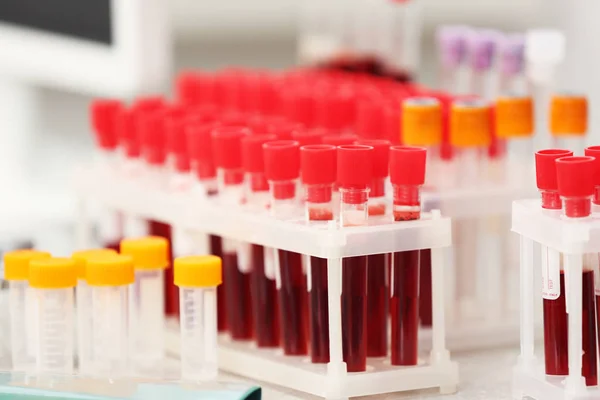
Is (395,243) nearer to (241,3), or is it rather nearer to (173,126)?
(173,126)

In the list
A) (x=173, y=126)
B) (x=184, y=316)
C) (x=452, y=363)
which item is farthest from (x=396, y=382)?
(x=173, y=126)

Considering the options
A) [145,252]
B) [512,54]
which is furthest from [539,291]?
[512,54]

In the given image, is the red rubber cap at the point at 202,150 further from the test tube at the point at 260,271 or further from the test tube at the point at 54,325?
the test tube at the point at 54,325

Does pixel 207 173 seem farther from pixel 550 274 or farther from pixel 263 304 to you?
pixel 550 274

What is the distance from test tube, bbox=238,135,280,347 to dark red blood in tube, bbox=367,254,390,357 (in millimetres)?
96

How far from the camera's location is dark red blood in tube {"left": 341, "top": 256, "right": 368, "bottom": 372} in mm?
943

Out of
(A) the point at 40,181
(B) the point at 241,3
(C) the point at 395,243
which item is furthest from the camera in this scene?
(B) the point at 241,3

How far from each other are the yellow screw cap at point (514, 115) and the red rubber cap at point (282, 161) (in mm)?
261

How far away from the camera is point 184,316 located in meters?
0.99

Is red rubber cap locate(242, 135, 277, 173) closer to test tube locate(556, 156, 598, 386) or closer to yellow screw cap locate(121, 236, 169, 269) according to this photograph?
yellow screw cap locate(121, 236, 169, 269)

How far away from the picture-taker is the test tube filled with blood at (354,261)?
3.04 feet

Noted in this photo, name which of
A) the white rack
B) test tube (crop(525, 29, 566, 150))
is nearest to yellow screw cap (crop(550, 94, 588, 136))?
test tube (crop(525, 29, 566, 150))

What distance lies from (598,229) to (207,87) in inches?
28.2

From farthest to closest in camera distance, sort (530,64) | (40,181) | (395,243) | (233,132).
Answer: (40,181), (530,64), (233,132), (395,243)
